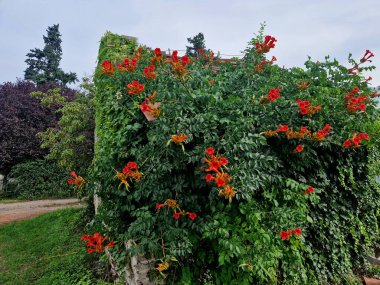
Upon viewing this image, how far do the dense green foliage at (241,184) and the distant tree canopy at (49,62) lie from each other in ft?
78.8

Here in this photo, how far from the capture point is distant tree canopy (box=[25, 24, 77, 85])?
24891 millimetres

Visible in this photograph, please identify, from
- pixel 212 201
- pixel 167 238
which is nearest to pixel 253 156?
pixel 212 201

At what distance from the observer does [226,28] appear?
5.54m

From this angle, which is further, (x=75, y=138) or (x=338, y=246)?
(x=75, y=138)

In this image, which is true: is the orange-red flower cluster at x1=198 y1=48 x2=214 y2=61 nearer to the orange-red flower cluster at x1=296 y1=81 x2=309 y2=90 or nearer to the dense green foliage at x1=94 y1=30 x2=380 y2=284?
the dense green foliage at x1=94 y1=30 x2=380 y2=284

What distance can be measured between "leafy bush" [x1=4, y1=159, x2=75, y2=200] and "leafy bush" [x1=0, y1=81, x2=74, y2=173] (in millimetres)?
613

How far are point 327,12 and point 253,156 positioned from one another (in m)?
3.91

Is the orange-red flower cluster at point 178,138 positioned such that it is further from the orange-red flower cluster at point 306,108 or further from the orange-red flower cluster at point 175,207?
the orange-red flower cluster at point 306,108

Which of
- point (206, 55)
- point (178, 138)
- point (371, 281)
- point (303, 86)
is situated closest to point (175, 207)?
point (178, 138)

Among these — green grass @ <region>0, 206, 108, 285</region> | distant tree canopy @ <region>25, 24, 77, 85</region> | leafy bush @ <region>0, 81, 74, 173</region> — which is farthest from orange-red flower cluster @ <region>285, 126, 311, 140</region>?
distant tree canopy @ <region>25, 24, 77, 85</region>

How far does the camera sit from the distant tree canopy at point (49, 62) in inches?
980

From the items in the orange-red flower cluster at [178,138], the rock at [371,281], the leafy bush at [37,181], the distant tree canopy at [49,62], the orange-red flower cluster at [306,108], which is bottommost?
the leafy bush at [37,181]

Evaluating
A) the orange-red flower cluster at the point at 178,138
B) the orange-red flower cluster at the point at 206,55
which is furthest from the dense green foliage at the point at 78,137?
the orange-red flower cluster at the point at 178,138

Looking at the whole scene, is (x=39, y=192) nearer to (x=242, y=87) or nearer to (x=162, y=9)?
(x=162, y=9)
